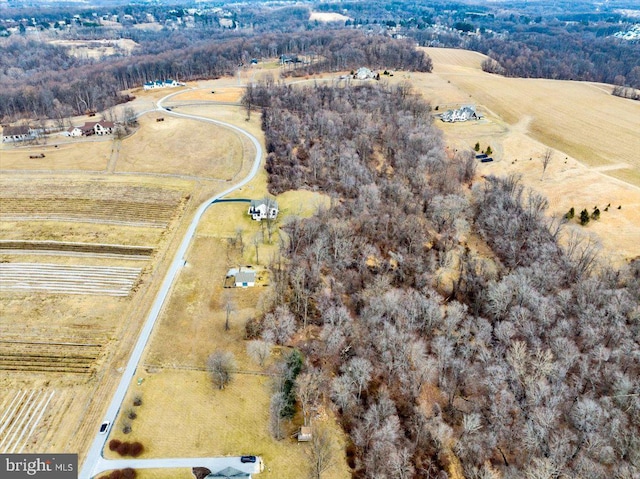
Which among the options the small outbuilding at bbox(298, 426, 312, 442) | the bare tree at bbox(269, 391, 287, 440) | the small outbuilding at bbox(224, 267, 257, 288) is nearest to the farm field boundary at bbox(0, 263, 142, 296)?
the small outbuilding at bbox(224, 267, 257, 288)

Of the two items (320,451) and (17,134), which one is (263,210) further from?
(17,134)

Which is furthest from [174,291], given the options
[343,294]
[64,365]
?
[343,294]

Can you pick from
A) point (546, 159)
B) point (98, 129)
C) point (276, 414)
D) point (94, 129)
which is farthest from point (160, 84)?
point (276, 414)

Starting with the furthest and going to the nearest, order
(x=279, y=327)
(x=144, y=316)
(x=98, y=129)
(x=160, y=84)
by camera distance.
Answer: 1. (x=160, y=84)
2. (x=98, y=129)
3. (x=144, y=316)
4. (x=279, y=327)

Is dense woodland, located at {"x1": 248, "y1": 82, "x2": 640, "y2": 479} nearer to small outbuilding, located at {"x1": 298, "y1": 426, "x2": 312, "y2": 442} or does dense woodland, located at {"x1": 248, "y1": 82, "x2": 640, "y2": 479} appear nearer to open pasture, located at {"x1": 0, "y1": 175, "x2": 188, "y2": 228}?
small outbuilding, located at {"x1": 298, "y1": 426, "x2": 312, "y2": 442}

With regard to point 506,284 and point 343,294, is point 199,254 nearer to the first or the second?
point 343,294
